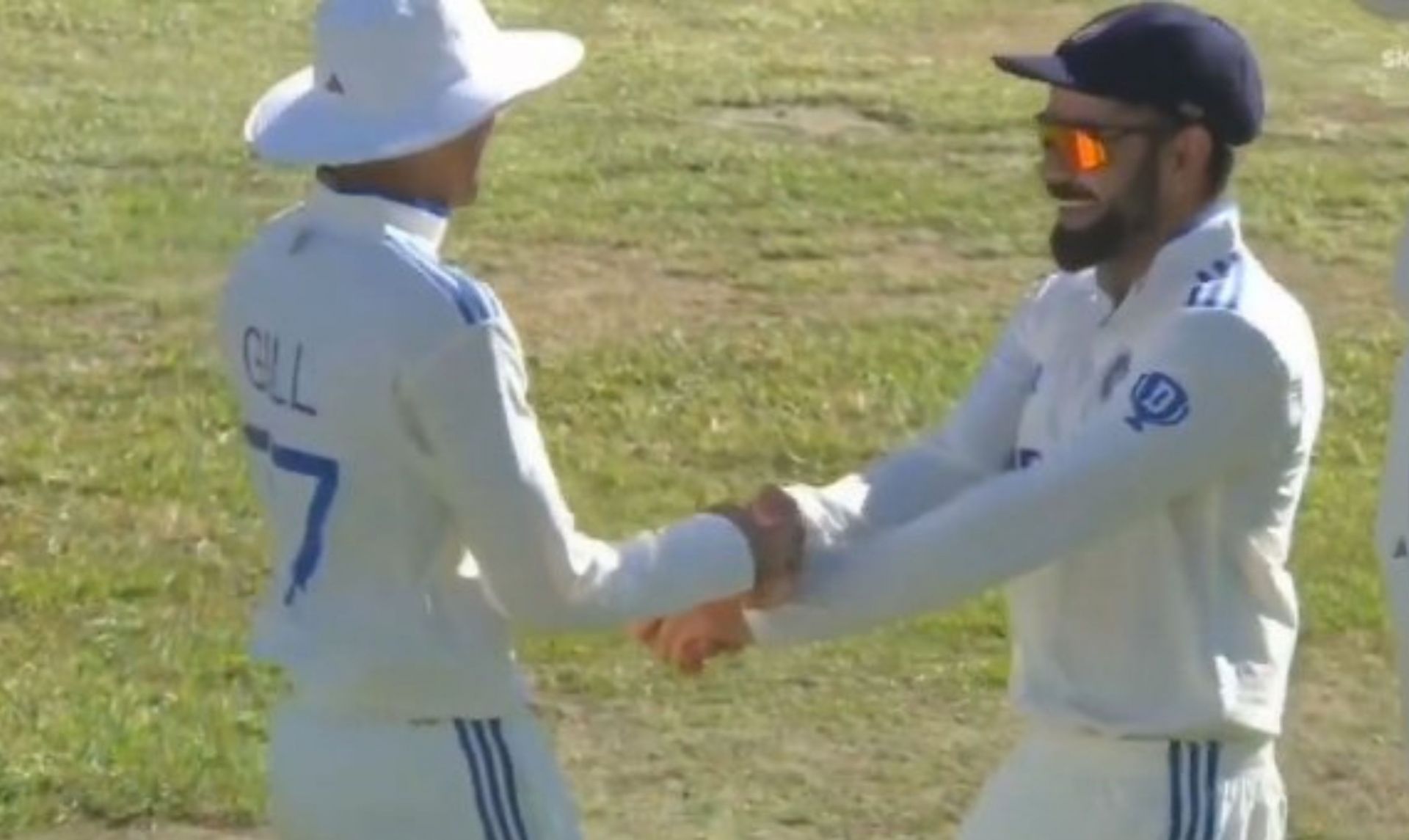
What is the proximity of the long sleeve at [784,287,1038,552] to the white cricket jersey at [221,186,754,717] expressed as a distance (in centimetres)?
46

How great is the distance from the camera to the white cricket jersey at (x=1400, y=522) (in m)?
5.08

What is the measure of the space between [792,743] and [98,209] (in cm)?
516

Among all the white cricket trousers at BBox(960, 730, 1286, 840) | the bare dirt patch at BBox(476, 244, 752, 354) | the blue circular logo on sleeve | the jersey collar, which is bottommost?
the bare dirt patch at BBox(476, 244, 752, 354)

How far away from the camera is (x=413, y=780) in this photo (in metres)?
4.63

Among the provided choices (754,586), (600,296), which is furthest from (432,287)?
(600,296)

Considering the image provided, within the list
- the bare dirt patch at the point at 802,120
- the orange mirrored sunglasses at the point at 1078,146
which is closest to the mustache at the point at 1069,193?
the orange mirrored sunglasses at the point at 1078,146

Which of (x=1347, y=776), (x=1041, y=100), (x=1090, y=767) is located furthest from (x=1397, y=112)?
(x=1090, y=767)

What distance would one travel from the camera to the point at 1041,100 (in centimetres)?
1382

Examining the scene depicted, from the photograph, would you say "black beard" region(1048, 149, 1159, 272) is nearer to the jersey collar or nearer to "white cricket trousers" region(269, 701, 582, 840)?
the jersey collar

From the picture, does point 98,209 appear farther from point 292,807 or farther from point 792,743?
point 292,807

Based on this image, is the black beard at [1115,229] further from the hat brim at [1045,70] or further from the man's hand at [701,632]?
the man's hand at [701,632]

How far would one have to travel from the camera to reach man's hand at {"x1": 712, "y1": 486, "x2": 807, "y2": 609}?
4.98 meters

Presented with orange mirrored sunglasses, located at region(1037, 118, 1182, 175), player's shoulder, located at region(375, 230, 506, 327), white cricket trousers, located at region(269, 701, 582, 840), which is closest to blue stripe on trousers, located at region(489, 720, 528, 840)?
white cricket trousers, located at region(269, 701, 582, 840)

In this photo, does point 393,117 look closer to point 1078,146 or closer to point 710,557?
point 710,557
